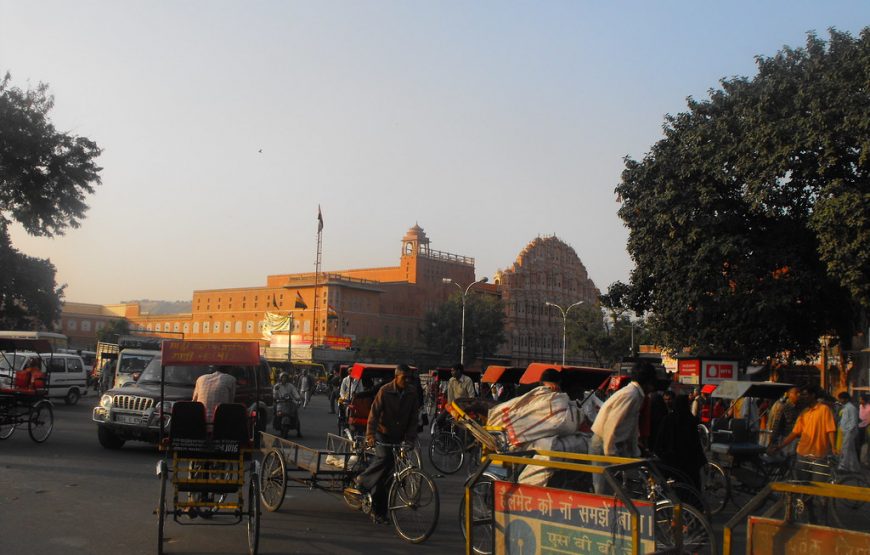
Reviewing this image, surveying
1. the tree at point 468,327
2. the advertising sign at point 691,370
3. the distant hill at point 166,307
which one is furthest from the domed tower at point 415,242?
the advertising sign at point 691,370

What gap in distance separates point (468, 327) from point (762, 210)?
201ft

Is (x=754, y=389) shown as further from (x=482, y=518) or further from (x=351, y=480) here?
(x=482, y=518)

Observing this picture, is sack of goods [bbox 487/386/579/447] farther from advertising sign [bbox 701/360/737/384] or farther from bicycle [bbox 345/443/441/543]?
advertising sign [bbox 701/360/737/384]

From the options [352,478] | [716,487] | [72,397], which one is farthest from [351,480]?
[72,397]

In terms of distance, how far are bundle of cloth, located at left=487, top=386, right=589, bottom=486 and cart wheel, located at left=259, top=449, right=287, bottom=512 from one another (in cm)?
311

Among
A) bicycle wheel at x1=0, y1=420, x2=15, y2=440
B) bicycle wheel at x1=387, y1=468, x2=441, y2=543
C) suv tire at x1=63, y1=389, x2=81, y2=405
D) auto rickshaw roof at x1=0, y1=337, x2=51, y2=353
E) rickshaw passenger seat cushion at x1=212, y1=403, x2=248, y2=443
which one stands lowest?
suv tire at x1=63, y1=389, x2=81, y2=405

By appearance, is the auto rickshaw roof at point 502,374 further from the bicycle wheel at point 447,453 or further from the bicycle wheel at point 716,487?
the bicycle wheel at point 716,487

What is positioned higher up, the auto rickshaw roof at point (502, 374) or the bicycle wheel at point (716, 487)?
the auto rickshaw roof at point (502, 374)

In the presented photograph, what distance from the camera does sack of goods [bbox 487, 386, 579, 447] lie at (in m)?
8.09

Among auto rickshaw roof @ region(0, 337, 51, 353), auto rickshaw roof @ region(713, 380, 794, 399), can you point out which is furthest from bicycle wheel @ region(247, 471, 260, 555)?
auto rickshaw roof @ region(0, 337, 51, 353)

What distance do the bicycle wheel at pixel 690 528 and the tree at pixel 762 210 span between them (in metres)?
17.8

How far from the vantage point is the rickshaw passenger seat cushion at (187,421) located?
8.12 meters

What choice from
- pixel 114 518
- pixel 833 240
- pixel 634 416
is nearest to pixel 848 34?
pixel 833 240

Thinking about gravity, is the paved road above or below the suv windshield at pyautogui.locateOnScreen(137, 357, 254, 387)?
below
